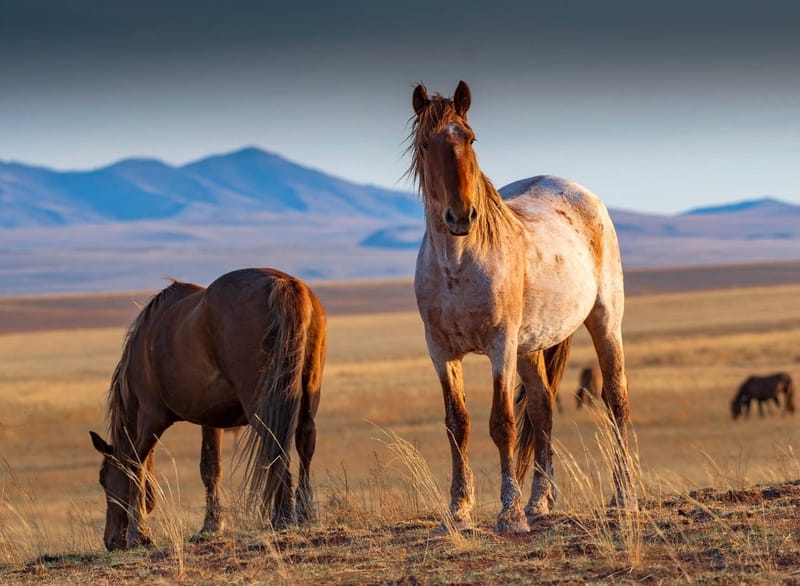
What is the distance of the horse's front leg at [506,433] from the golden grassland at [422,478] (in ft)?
0.58

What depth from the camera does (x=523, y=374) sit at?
27.0ft

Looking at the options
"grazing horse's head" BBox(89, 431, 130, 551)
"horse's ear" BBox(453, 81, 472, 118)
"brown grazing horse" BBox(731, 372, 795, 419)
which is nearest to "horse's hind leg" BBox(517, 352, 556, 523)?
"horse's ear" BBox(453, 81, 472, 118)

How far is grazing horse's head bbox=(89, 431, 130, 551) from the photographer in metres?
8.90

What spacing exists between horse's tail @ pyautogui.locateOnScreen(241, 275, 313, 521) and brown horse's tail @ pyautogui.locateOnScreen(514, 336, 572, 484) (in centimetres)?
160

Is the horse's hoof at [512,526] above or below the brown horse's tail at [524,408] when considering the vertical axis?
below

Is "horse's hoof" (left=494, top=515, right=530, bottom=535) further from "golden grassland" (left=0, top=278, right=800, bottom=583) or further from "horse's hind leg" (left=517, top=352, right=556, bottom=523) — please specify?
"horse's hind leg" (left=517, top=352, right=556, bottom=523)

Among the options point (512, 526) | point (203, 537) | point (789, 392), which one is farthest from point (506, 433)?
point (789, 392)

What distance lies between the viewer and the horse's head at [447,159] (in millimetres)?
6418

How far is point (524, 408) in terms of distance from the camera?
339 inches

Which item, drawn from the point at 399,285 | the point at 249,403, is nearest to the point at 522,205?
the point at 249,403


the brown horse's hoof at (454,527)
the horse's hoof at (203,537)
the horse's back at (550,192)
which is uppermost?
the horse's back at (550,192)

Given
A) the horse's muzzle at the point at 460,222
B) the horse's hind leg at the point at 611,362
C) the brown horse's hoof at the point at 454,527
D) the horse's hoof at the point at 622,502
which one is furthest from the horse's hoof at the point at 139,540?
the horse's muzzle at the point at 460,222

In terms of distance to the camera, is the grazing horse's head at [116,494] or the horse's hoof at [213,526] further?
the grazing horse's head at [116,494]

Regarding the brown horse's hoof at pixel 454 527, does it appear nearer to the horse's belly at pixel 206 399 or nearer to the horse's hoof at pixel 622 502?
the horse's hoof at pixel 622 502
